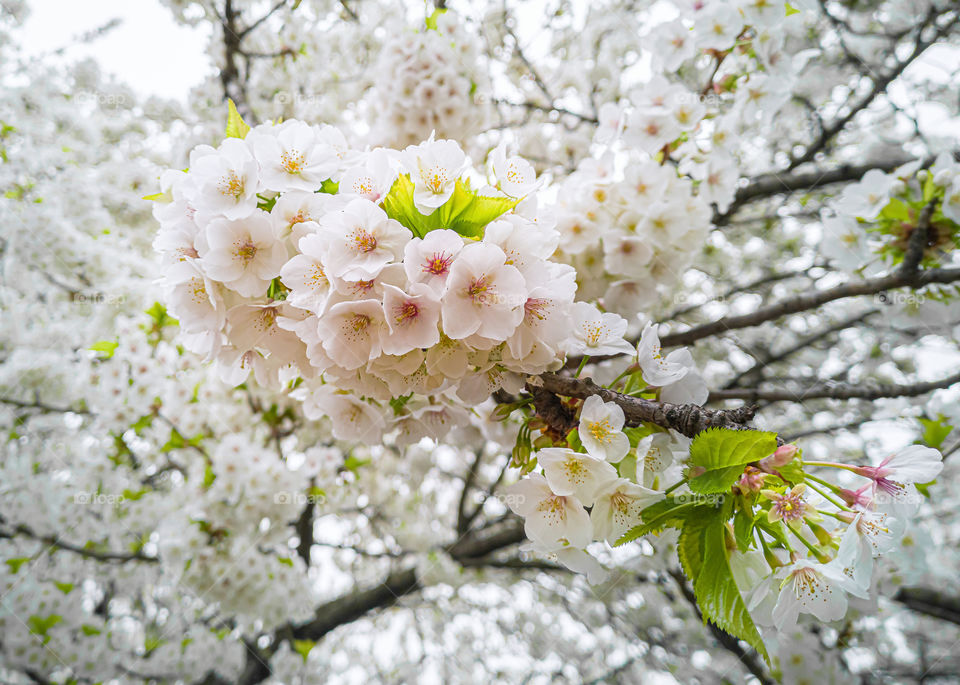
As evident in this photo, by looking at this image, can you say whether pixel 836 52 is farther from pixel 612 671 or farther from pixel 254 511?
pixel 612 671

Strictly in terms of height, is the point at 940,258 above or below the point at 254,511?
above

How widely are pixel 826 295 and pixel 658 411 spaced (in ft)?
3.75

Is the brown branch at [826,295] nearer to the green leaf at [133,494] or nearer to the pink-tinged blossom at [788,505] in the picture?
the pink-tinged blossom at [788,505]

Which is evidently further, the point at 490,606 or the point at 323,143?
the point at 490,606

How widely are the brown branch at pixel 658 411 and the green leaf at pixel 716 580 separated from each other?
0.51 feet

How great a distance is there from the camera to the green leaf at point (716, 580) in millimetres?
810

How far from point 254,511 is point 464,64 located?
221cm

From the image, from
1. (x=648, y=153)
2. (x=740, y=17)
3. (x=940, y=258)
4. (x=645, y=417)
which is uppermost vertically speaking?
(x=740, y=17)

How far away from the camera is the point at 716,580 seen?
855 mm

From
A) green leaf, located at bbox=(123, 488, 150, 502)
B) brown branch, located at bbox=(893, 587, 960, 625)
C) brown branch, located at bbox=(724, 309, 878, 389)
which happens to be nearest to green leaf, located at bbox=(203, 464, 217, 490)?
green leaf, located at bbox=(123, 488, 150, 502)

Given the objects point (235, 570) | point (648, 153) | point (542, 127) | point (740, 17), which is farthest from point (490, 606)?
point (740, 17)

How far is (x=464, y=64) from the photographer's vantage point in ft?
7.38
